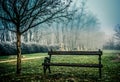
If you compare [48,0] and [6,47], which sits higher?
[48,0]

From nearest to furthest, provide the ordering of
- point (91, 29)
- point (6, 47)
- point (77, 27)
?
point (6, 47) < point (77, 27) < point (91, 29)

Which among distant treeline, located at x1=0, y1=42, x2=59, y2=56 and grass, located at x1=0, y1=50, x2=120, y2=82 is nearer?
grass, located at x1=0, y1=50, x2=120, y2=82

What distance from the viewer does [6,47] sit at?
27422mm

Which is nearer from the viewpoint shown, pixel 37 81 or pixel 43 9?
pixel 37 81

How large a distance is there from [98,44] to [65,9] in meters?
76.0

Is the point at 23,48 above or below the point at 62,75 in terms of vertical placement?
above

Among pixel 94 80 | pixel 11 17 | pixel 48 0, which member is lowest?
pixel 94 80

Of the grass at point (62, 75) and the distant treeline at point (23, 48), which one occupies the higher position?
the distant treeline at point (23, 48)

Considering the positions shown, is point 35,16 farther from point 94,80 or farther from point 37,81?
point 94,80

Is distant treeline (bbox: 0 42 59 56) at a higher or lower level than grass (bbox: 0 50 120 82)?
higher

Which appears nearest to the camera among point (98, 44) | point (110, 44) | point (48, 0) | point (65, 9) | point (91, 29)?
point (48, 0)

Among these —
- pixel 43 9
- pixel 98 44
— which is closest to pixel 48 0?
pixel 43 9

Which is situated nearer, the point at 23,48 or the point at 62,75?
the point at 62,75

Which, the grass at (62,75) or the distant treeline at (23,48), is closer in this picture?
the grass at (62,75)
